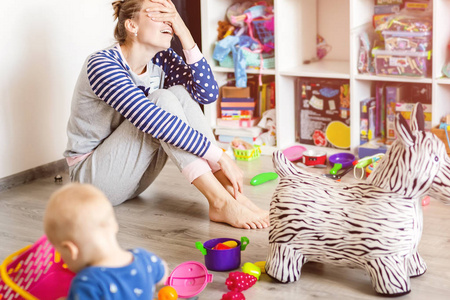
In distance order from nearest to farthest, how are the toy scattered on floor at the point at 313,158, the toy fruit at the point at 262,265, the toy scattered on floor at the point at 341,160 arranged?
1. the toy fruit at the point at 262,265
2. the toy scattered on floor at the point at 341,160
3. the toy scattered on floor at the point at 313,158

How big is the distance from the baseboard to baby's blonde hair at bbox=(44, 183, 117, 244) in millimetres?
1588

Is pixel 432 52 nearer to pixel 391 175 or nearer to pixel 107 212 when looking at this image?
pixel 391 175

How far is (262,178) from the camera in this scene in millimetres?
2607

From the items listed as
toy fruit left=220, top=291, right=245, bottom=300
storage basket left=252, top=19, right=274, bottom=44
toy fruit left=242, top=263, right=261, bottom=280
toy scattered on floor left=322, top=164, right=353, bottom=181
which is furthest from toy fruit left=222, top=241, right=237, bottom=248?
storage basket left=252, top=19, right=274, bottom=44

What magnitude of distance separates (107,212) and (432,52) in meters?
1.78

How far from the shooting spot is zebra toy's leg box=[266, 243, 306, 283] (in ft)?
5.63

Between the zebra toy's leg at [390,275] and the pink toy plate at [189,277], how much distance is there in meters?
0.42

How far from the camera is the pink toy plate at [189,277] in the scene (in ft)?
5.71

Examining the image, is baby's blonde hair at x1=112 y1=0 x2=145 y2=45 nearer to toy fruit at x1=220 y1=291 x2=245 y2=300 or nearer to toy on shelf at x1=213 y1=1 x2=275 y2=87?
toy on shelf at x1=213 y1=1 x2=275 y2=87

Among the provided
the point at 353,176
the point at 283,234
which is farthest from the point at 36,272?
the point at 353,176

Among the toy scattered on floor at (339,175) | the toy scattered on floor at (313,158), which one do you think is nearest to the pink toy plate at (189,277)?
the toy scattered on floor at (339,175)

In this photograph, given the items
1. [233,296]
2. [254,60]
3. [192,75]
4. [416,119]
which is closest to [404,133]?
[416,119]

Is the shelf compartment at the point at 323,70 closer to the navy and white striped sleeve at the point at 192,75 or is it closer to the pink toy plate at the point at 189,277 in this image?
the navy and white striped sleeve at the point at 192,75

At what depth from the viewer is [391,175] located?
5.29ft
